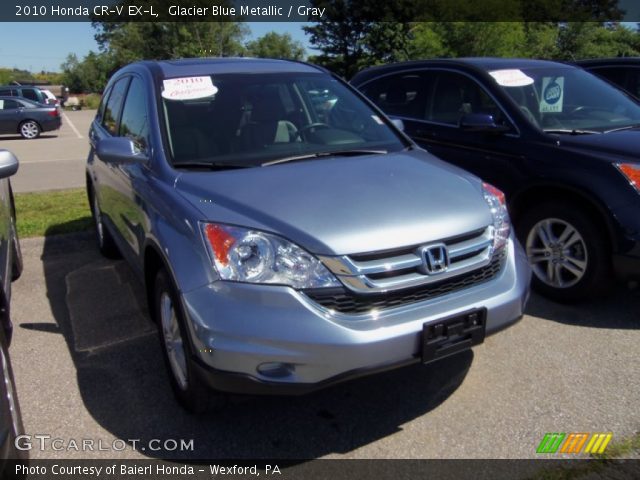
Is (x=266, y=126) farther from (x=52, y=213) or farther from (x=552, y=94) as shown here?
(x=52, y=213)

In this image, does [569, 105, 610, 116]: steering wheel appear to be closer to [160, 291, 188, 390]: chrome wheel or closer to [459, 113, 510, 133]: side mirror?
[459, 113, 510, 133]: side mirror

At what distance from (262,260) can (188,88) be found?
1.60 m

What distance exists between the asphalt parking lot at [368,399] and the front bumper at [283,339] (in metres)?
0.44

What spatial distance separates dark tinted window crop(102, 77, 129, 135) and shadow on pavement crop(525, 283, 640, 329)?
3397mm

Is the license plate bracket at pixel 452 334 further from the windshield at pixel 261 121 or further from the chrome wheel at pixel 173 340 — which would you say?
the windshield at pixel 261 121

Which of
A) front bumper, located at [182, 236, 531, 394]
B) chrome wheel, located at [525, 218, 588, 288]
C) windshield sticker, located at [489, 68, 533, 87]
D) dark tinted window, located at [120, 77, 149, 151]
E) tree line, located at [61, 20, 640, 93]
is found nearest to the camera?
front bumper, located at [182, 236, 531, 394]

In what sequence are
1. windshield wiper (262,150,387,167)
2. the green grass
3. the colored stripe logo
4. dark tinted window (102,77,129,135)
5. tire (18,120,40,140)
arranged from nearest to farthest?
the colored stripe logo
windshield wiper (262,150,387,167)
dark tinted window (102,77,129,135)
the green grass
tire (18,120,40,140)

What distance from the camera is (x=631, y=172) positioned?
374 centimetres

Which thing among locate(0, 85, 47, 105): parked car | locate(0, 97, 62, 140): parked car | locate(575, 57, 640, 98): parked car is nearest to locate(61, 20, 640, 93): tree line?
locate(0, 85, 47, 105): parked car

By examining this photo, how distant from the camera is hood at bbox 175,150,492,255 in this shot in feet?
8.25

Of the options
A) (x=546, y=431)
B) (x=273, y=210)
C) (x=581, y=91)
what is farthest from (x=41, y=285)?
(x=581, y=91)

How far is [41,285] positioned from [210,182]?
287 centimetres

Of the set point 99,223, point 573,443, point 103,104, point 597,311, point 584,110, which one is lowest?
point 99,223

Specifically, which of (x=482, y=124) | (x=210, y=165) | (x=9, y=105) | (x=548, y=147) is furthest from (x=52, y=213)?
(x=9, y=105)
